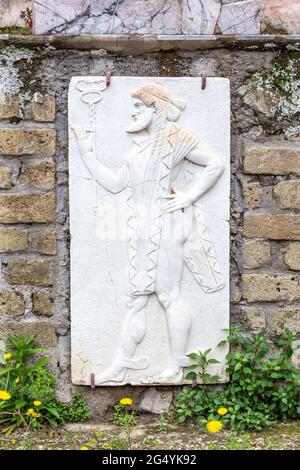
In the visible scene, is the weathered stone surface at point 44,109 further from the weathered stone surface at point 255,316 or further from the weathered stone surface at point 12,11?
the weathered stone surface at point 255,316

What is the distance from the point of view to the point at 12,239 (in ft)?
11.7

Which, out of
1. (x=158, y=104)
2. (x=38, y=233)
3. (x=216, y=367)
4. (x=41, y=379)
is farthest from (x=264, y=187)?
(x=41, y=379)

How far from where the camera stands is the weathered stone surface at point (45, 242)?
359 centimetres

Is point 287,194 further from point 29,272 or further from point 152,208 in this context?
point 29,272

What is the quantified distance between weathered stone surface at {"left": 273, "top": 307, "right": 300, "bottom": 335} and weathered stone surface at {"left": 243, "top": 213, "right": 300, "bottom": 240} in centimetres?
38

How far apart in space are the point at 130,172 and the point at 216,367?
1095mm

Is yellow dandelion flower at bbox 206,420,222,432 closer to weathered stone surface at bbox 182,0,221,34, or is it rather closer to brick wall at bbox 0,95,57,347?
brick wall at bbox 0,95,57,347

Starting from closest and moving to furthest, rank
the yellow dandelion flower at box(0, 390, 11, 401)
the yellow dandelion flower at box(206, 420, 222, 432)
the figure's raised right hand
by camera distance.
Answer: the yellow dandelion flower at box(206, 420, 222, 432)
the yellow dandelion flower at box(0, 390, 11, 401)
the figure's raised right hand

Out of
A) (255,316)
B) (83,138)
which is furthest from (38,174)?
(255,316)

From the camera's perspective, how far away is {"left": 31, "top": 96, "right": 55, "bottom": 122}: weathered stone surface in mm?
3557

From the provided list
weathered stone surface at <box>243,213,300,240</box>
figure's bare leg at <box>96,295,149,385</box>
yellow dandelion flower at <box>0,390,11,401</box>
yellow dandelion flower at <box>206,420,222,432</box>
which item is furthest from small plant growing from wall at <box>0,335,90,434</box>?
weathered stone surface at <box>243,213,300,240</box>

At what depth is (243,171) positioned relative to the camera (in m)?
3.62

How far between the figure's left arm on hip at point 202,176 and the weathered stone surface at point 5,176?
81 centimetres

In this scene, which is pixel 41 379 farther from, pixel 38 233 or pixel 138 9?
pixel 138 9
